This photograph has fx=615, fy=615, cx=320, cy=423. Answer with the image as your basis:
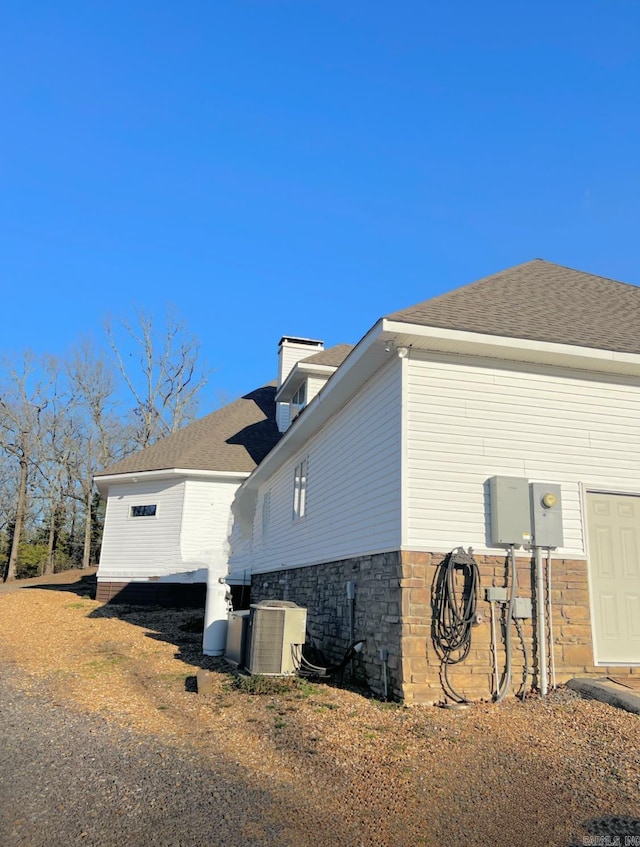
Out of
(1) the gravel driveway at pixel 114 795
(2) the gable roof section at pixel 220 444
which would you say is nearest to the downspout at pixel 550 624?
(1) the gravel driveway at pixel 114 795

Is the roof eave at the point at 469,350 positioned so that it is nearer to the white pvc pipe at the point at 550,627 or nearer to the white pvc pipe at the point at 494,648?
the white pvc pipe at the point at 550,627

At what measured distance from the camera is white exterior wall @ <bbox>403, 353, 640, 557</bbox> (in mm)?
6934

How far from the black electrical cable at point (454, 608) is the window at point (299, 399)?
1067 cm

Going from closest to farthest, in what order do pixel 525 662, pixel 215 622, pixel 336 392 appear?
pixel 525 662
pixel 336 392
pixel 215 622

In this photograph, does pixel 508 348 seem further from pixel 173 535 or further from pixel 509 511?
pixel 173 535

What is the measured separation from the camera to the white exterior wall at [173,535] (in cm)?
1758

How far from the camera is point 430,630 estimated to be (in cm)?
656

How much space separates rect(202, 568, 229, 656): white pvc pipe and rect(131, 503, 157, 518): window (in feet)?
28.5

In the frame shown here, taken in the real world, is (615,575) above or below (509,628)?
above

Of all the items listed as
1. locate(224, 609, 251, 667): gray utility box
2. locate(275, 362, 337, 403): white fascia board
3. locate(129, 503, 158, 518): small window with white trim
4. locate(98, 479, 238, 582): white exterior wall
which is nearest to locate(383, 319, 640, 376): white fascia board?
locate(224, 609, 251, 667): gray utility box

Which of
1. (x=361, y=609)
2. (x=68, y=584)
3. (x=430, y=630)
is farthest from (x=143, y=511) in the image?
(x=430, y=630)

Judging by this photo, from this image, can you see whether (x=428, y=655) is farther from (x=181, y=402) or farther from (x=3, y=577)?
(x=3, y=577)

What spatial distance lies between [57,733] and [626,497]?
674cm

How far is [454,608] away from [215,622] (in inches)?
183
